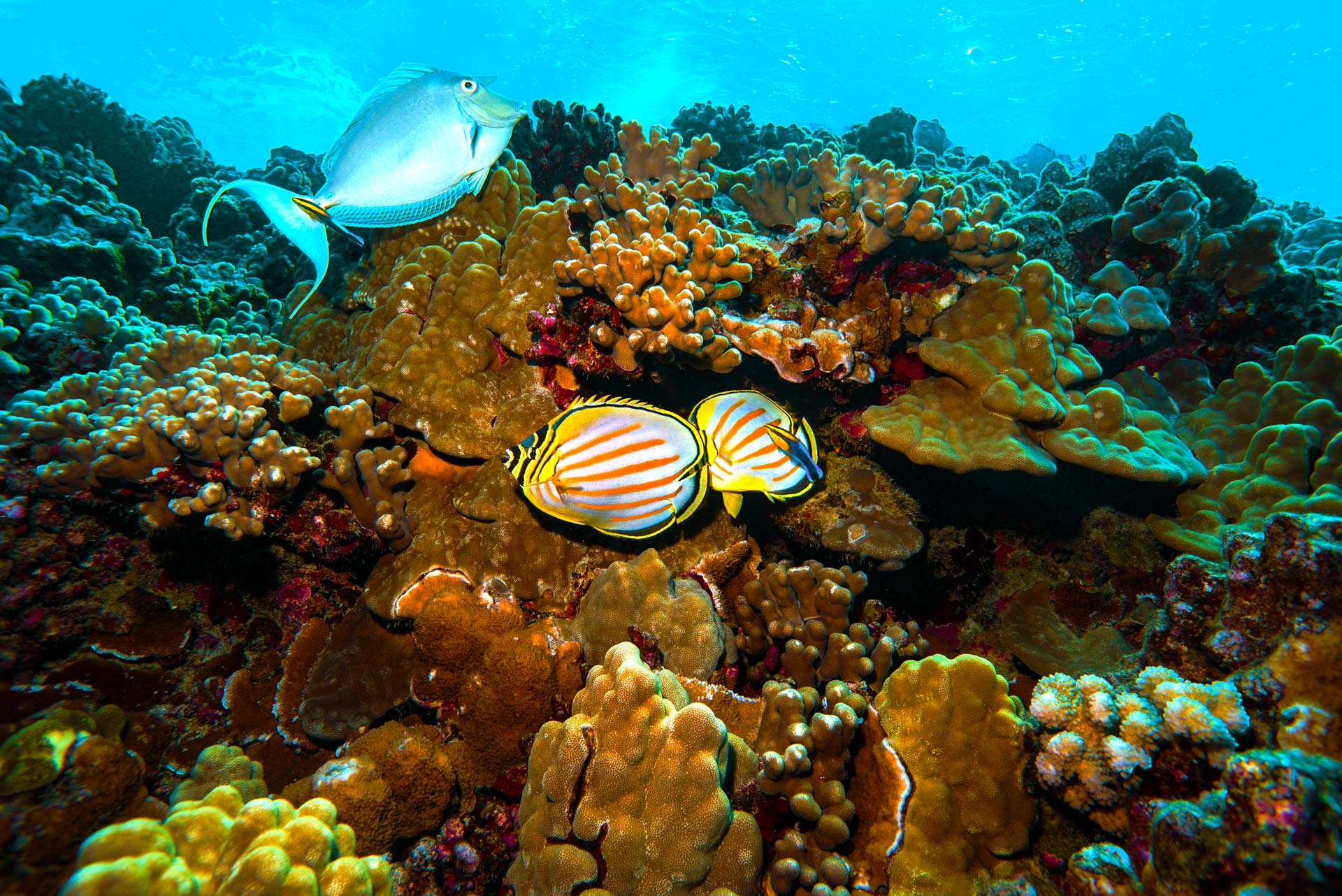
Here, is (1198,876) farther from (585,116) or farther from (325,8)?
(325,8)

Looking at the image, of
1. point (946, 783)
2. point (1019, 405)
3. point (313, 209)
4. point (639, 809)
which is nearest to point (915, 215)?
point (1019, 405)

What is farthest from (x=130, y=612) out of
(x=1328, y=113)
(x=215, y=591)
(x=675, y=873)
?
(x=1328, y=113)

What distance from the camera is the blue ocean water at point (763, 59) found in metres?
51.4

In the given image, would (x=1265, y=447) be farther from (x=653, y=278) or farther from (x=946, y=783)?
(x=653, y=278)

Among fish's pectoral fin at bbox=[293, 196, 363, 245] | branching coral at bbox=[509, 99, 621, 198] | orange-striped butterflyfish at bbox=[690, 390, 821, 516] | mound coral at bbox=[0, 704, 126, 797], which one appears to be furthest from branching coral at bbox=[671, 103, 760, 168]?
mound coral at bbox=[0, 704, 126, 797]

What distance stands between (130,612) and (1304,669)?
4.86m

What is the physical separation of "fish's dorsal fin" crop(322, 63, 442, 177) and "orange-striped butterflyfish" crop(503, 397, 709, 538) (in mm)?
1847

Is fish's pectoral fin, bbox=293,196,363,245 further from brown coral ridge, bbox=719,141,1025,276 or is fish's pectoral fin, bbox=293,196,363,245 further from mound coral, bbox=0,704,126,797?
brown coral ridge, bbox=719,141,1025,276

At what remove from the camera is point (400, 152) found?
253 cm

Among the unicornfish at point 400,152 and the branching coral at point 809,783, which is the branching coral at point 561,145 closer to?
the unicornfish at point 400,152

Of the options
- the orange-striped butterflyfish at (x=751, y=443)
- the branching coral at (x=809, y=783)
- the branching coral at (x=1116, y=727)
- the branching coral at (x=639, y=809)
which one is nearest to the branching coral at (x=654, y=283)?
the orange-striped butterflyfish at (x=751, y=443)

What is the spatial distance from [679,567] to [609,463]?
115cm

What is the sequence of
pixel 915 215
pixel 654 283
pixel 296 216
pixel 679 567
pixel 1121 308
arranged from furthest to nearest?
pixel 1121 308 < pixel 915 215 < pixel 679 567 < pixel 654 283 < pixel 296 216

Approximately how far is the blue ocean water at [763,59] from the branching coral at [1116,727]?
61769 millimetres
